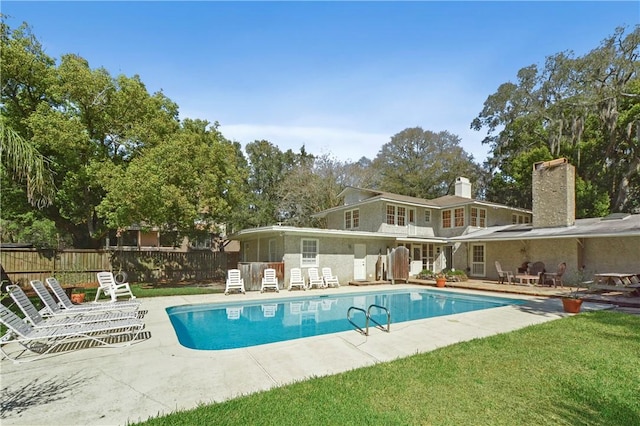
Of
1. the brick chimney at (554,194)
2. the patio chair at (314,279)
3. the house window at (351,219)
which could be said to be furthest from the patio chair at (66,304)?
the brick chimney at (554,194)

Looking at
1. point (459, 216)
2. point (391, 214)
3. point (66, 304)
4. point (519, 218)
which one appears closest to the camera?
point (66, 304)

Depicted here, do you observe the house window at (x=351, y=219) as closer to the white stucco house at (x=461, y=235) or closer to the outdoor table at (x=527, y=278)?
the white stucco house at (x=461, y=235)

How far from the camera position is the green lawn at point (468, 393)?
3508 millimetres

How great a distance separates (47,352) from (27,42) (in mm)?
14637

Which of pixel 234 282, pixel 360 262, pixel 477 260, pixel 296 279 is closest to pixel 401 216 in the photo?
pixel 360 262

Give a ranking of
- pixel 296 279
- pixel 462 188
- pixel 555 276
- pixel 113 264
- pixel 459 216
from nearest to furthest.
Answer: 1. pixel 555 276
2. pixel 296 279
3. pixel 113 264
4. pixel 459 216
5. pixel 462 188

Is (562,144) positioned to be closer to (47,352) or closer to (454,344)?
(454,344)

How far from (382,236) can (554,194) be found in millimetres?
9478

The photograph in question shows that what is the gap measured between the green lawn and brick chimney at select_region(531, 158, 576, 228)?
13.5 m

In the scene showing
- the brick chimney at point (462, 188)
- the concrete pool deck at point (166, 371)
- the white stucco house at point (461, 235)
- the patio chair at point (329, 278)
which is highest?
the brick chimney at point (462, 188)

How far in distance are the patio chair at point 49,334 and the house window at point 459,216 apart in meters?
20.5

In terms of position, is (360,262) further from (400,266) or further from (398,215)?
(398,215)

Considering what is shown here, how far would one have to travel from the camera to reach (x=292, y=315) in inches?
432

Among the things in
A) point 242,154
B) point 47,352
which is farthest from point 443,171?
point 47,352
